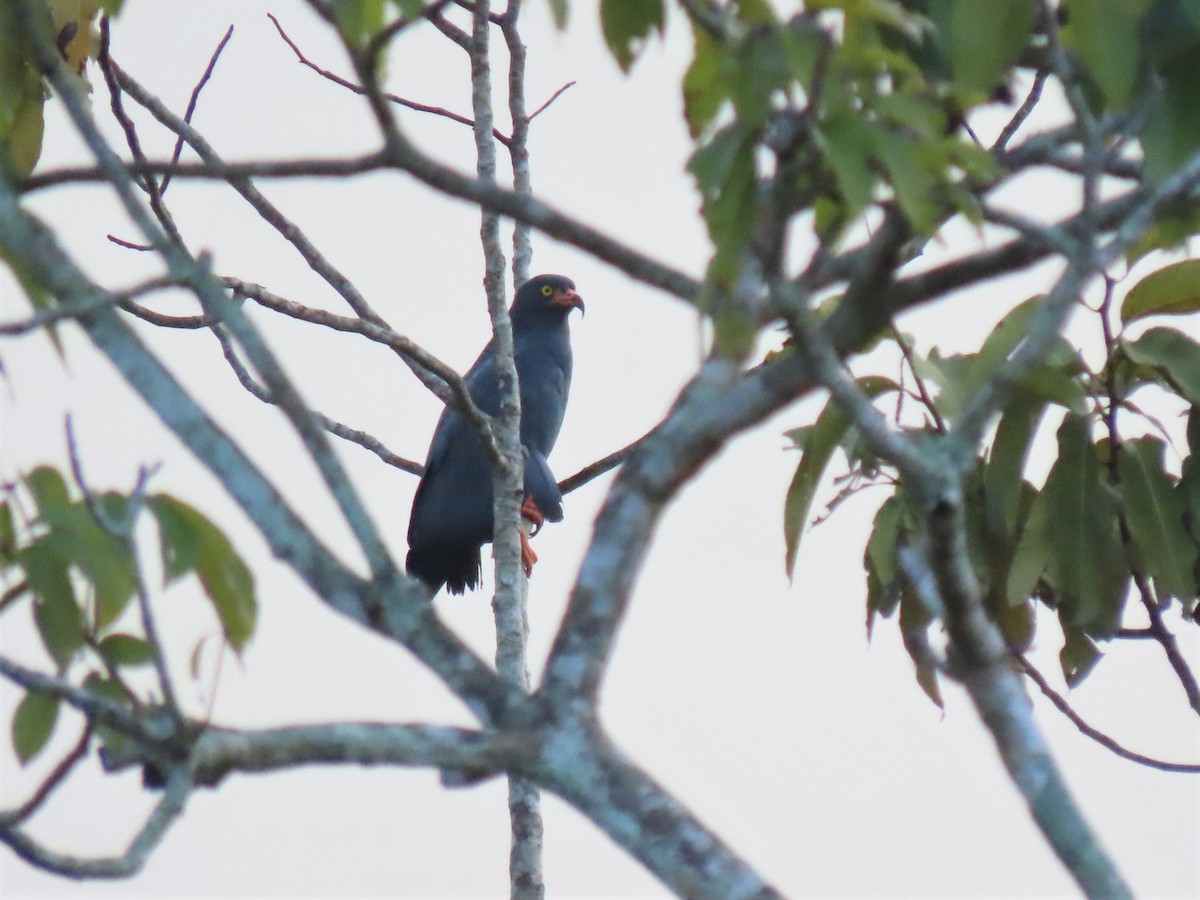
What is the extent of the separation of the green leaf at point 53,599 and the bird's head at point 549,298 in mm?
7619

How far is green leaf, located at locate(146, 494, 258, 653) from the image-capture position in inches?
92.7

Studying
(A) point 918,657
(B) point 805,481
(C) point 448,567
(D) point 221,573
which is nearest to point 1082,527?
(A) point 918,657

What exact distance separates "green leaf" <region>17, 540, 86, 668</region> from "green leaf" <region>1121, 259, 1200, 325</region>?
2.39 meters

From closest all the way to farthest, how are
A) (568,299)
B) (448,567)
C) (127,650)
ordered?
1. (127,650)
2. (448,567)
3. (568,299)

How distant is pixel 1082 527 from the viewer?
382 centimetres

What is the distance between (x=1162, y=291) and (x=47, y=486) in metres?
2.43

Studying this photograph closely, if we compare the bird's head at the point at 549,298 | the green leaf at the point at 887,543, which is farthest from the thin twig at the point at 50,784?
the bird's head at the point at 549,298

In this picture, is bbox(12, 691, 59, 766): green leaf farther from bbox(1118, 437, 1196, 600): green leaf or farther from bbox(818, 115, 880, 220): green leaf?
bbox(1118, 437, 1196, 600): green leaf

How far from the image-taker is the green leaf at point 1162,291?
370 centimetres

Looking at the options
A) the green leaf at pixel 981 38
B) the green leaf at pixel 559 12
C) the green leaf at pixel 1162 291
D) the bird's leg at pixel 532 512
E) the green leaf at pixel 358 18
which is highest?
the bird's leg at pixel 532 512

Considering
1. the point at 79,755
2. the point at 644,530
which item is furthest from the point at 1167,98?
the point at 79,755

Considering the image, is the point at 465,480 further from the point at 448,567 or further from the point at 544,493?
the point at 544,493

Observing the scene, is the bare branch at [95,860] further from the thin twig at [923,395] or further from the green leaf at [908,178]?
the thin twig at [923,395]

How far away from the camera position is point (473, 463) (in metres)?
8.61
